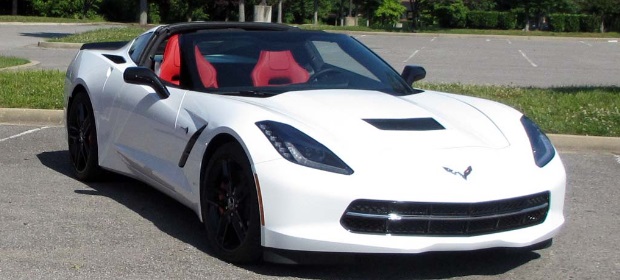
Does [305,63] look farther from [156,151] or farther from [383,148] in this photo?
[383,148]

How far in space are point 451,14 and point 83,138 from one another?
53.2 meters

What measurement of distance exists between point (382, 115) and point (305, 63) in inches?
44.0

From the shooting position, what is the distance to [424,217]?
15.2 feet

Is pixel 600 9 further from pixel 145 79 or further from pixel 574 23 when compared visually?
pixel 145 79

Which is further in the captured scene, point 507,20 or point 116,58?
point 507,20

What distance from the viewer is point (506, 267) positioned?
517 centimetres

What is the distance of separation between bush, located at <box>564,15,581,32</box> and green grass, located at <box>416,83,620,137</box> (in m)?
52.9

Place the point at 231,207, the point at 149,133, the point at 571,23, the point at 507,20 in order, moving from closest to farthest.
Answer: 1. the point at 231,207
2. the point at 149,133
3. the point at 571,23
4. the point at 507,20

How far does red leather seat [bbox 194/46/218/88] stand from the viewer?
5883 millimetres

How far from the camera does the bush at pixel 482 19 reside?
6506 centimetres

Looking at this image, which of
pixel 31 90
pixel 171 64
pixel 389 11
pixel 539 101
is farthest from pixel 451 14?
pixel 171 64

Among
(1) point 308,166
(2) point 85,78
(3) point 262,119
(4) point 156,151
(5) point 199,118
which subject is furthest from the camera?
(2) point 85,78

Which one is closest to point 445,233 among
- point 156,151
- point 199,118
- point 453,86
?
point 199,118

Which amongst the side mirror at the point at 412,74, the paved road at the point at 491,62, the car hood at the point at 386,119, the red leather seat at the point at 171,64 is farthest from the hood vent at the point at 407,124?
the paved road at the point at 491,62
